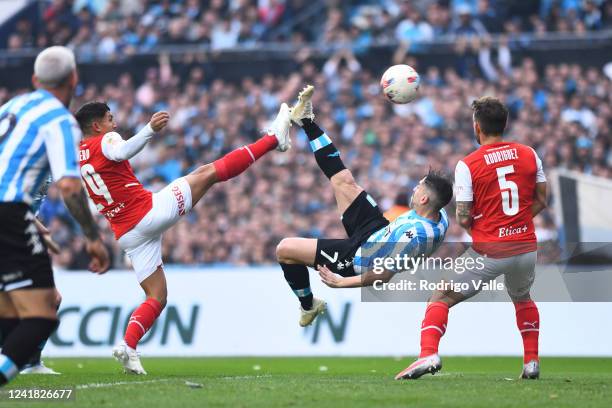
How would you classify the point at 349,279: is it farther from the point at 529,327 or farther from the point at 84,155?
the point at 84,155

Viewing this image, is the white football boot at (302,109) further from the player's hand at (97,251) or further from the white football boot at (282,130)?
the player's hand at (97,251)

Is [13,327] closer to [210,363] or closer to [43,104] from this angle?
[43,104]

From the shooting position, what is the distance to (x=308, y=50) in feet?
68.7

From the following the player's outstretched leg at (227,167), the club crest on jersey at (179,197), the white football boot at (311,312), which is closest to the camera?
the club crest on jersey at (179,197)

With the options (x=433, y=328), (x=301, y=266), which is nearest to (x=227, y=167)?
(x=301, y=266)

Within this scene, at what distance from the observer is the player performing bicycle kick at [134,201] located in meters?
9.51

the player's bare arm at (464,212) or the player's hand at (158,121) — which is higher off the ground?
the player's hand at (158,121)

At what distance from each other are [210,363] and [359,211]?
4.62 meters

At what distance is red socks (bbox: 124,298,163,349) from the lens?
9438 mm

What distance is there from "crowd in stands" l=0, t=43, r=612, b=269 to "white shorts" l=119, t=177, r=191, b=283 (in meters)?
8.25

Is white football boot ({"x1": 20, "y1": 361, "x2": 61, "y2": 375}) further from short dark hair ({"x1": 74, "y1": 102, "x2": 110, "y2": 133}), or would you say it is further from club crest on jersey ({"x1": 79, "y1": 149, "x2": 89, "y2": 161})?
short dark hair ({"x1": 74, "y1": 102, "x2": 110, "y2": 133})

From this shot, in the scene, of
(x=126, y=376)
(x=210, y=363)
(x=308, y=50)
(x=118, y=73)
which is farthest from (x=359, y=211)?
(x=118, y=73)

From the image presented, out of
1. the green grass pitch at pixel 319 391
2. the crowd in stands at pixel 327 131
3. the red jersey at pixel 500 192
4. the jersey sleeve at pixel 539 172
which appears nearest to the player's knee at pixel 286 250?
the green grass pitch at pixel 319 391

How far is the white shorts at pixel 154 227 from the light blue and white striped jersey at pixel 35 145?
9.20 ft
